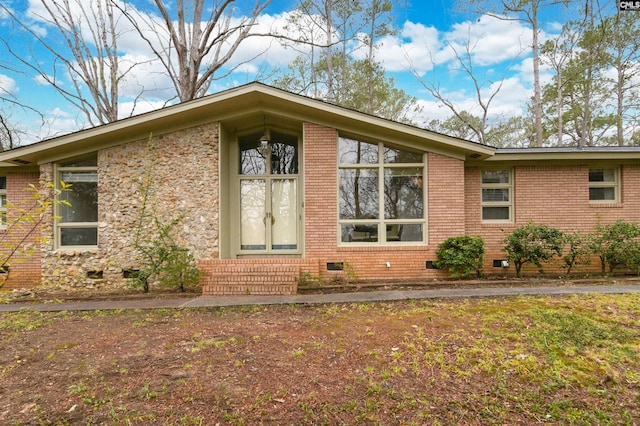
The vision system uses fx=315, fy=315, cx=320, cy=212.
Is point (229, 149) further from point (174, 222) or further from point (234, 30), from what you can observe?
point (234, 30)

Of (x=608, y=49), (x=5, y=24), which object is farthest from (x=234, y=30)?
(x=608, y=49)

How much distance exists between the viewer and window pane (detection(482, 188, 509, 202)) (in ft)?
26.7

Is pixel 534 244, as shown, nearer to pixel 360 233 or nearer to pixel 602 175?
pixel 602 175

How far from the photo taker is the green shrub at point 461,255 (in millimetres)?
6965

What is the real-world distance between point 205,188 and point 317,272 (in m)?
3.23

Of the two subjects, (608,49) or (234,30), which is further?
(608,49)

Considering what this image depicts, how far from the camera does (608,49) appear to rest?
56.9 ft

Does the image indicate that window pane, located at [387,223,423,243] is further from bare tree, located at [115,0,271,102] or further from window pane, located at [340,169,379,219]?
bare tree, located at [115,0,271,102]

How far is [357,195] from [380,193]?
0.55 metres

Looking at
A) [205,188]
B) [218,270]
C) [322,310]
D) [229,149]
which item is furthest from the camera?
[229,149]

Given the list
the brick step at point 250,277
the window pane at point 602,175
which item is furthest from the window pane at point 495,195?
the brick step at point 250,277

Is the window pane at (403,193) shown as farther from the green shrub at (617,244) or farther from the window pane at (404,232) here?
the green shrub at (617,244)

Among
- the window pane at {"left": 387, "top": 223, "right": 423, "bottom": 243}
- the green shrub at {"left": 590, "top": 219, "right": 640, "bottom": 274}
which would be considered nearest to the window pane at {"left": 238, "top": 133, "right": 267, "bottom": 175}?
the window pane at {"left": 387, "top": 223, "right": 423, "bottom": 243}

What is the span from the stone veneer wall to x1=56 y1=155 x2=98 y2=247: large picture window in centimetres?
28
